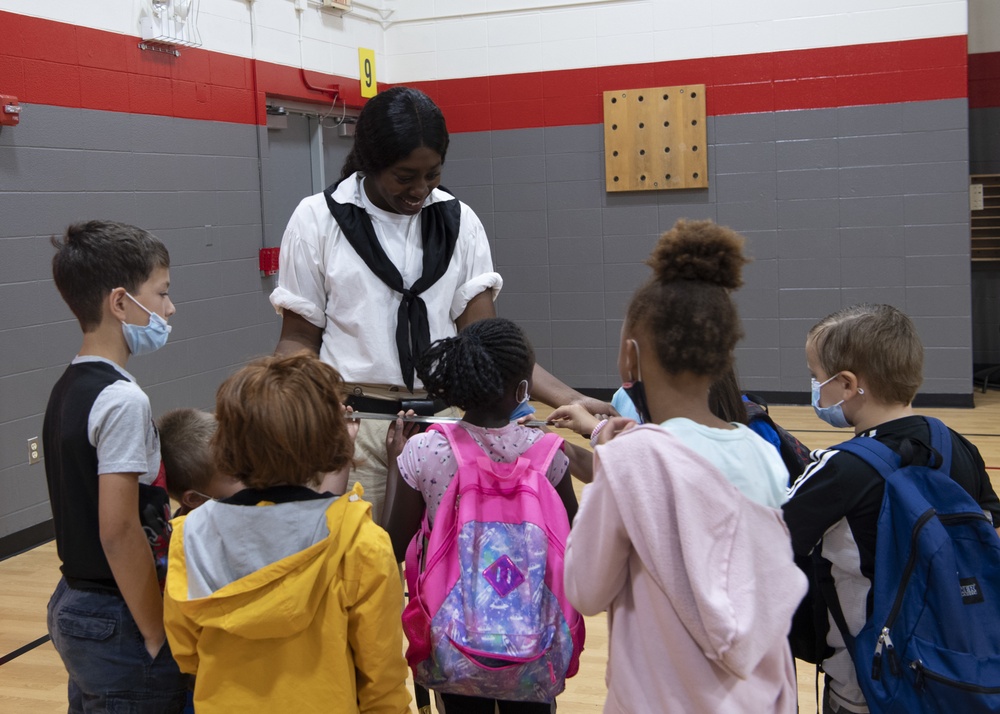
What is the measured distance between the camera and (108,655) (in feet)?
5.13

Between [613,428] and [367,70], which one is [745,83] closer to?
[367,70]

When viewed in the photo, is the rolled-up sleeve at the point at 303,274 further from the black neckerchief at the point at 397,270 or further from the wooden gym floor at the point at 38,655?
the wooden gym floor at the point at 38,655

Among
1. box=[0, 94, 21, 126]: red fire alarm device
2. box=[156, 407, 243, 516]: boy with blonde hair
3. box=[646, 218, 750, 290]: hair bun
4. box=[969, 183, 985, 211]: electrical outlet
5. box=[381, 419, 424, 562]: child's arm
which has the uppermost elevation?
box=[0, 94, 21, 126]: red fire alarm device

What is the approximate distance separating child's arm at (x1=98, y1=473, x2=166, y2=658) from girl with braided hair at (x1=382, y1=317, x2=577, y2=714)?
40cm

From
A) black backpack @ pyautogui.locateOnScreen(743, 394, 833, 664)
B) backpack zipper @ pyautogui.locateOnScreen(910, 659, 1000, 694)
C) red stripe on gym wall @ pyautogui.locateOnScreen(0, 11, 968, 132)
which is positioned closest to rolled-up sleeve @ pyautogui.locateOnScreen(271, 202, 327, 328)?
black backpack @ pyautogui.locateOnScreen(743, 394, 833, 664)

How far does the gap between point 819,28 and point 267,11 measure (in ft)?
11.5

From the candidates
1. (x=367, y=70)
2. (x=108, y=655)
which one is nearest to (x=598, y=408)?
(x=108, y=655)

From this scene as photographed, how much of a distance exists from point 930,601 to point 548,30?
5.80 metres

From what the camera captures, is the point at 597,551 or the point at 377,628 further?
the point at 377,628

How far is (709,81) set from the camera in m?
6.40

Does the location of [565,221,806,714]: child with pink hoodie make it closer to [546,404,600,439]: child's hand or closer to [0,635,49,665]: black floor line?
[546,404,600,439]: child's hand

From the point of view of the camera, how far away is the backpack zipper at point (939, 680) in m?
1.48

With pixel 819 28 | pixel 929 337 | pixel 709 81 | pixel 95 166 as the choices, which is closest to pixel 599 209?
pixel 709 81

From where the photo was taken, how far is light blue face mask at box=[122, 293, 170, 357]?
166cm
